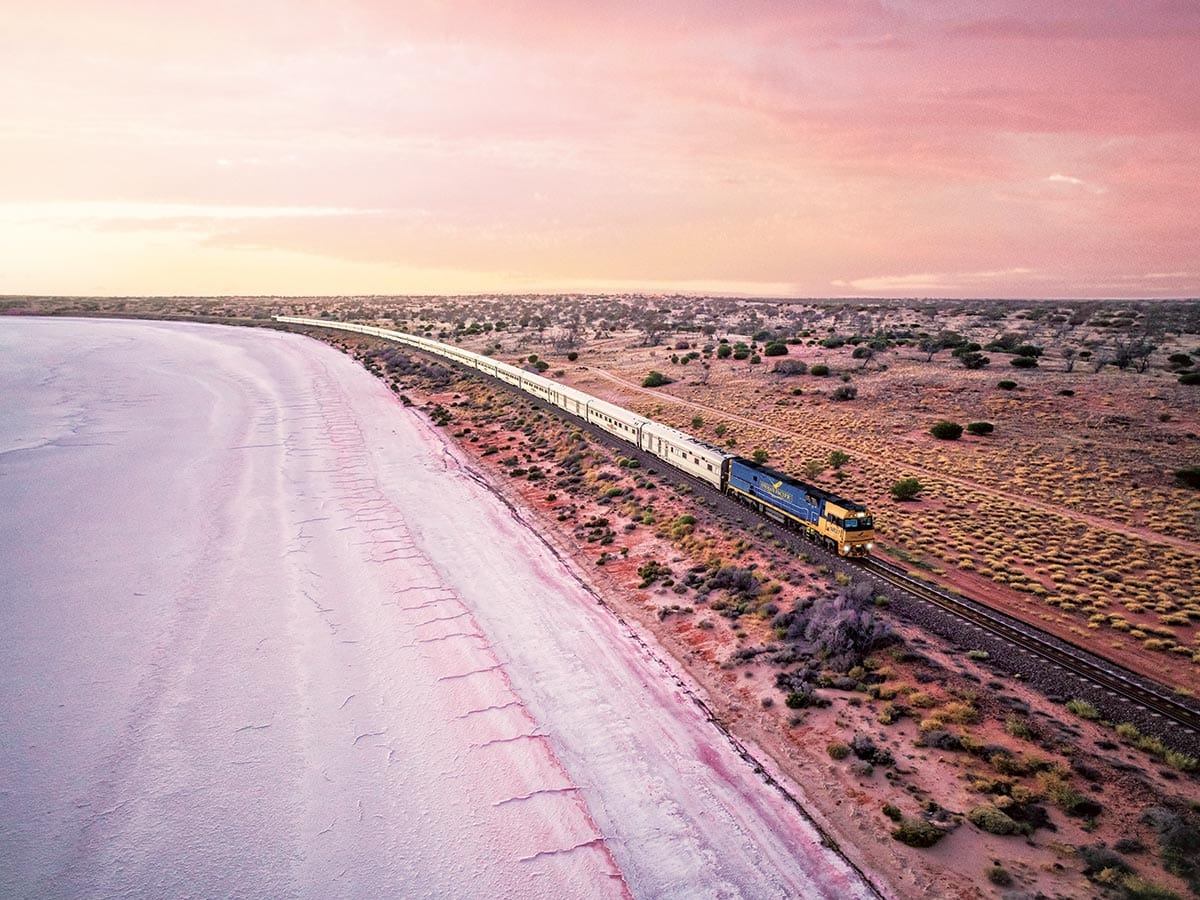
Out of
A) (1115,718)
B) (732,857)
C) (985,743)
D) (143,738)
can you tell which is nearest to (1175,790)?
(1115,718)

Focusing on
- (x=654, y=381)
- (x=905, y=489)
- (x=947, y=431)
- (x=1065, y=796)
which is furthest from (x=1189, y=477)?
(x=654, y=381)

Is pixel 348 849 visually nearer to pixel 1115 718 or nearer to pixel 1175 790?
pixel 1175 790

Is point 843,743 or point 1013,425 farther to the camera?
point 1013,425

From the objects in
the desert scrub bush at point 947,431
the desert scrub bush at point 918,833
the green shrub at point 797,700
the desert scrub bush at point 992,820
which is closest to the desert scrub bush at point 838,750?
the green shrub at point 797,700

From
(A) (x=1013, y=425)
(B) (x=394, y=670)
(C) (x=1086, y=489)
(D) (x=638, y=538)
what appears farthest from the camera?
(A) (x=1013, y=425)

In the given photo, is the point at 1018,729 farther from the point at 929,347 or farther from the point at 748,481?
the point at 929,347

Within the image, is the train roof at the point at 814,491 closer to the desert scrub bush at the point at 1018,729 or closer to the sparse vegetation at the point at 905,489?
the sparse vegetation at the point at 905,489

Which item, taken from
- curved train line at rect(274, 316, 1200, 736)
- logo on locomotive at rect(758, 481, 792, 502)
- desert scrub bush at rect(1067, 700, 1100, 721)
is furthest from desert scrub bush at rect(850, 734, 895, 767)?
logo on locomotive at rect(758, 481, 792, 502)
